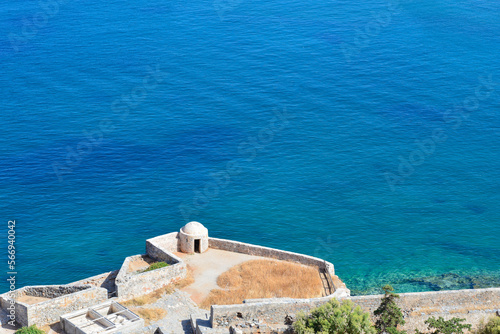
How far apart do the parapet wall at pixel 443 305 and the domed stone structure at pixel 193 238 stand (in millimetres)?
17450

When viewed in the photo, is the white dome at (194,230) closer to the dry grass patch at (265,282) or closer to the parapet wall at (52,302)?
the dry grass patch at (265,282)

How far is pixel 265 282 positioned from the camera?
186ft

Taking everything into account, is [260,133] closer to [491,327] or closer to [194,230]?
[194,230]

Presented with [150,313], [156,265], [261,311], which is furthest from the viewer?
[156,265]

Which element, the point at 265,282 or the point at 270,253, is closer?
the point at 265,282

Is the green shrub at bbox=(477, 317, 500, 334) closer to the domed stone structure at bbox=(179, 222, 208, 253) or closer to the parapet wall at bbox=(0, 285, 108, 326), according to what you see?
the domed stone structure at bbox=(179, 222, 208, 253)

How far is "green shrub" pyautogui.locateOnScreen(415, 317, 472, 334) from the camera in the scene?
154ft

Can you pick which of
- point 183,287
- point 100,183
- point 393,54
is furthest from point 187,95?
point 183,287

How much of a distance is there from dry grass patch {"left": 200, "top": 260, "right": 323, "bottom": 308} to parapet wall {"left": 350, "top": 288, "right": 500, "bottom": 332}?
7462 millimetres

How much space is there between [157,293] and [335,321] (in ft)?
52.1

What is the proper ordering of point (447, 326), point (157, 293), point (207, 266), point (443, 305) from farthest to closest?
point (207, 266)
point (157, 293)
point (443, 305)
point (447, 326)

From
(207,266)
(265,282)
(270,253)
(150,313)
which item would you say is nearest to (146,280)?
(150,313)

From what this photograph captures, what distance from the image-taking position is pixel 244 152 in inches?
3871

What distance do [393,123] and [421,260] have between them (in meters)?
34.3
